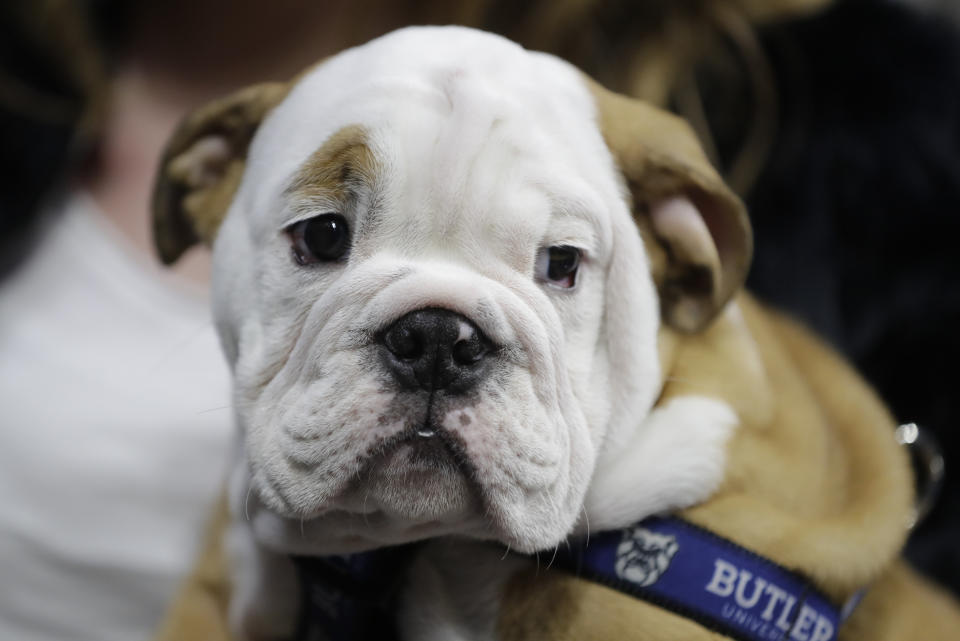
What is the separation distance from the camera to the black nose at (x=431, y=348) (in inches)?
25.5

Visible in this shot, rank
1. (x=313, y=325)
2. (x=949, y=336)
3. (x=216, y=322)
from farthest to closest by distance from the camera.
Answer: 1. (x=949, y=336)
2. (x=216, y=322)
3. (x=313, y=325)

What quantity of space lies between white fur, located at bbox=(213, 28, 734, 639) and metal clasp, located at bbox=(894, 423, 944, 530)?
426mm

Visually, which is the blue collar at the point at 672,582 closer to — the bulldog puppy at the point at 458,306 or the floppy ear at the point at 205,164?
the bulldog puppy at the point at 458,306

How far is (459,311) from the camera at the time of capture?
0.66m

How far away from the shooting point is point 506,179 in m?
0.70

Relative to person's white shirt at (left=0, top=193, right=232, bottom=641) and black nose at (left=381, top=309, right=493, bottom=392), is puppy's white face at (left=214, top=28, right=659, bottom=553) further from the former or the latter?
person's white shirt at (left=0, top=193, right=232, bottom=641)

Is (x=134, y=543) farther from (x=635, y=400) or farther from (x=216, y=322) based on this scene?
(x=635, y=400)

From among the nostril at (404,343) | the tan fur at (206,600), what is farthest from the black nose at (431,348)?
the tan fur at (206,600)

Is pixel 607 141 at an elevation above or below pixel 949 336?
above

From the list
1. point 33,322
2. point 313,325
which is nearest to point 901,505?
point 313,325

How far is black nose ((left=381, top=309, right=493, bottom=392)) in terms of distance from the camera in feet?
2.13

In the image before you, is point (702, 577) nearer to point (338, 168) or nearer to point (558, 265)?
point (558, 265)

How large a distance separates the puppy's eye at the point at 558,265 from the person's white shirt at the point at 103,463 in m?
0.78

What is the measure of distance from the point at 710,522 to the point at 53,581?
1074mm
